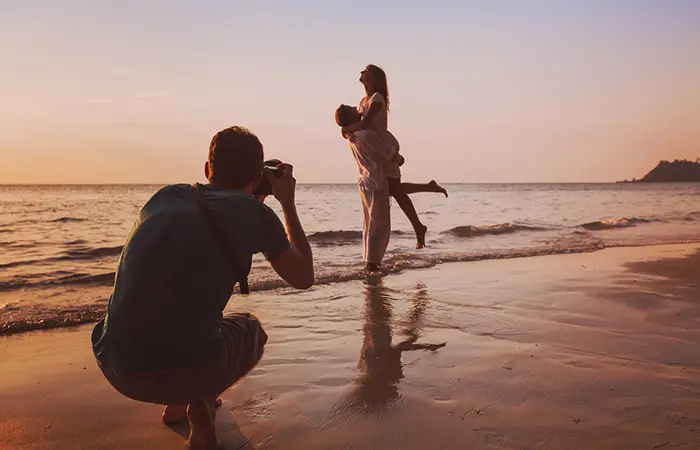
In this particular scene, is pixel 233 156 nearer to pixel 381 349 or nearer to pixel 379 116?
pixel 381 349

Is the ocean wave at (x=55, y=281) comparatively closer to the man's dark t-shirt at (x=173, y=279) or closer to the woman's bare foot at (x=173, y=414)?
the woman's bare foot at (x=173, y=414)

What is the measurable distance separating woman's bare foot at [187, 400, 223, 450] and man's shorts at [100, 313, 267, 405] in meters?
0.15

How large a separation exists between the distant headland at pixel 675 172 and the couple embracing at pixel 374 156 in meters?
137

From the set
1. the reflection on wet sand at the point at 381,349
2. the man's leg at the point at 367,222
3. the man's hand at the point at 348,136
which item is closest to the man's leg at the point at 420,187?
the man's leg at the point at 367,222

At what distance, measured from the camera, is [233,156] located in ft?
6.74

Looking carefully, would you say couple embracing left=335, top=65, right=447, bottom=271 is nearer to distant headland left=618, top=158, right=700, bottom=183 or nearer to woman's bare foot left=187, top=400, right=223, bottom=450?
woman's bare foot left=187, top=400, right=223, bottom=450

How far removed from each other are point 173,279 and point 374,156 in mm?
4429

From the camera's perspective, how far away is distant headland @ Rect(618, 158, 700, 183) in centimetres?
12187

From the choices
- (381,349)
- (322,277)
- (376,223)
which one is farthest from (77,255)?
(381,349)

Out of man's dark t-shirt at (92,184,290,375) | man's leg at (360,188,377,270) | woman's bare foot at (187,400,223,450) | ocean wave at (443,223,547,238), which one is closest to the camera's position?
man's dark t-shirt at (92,184,290,375)

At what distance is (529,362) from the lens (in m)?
3.24

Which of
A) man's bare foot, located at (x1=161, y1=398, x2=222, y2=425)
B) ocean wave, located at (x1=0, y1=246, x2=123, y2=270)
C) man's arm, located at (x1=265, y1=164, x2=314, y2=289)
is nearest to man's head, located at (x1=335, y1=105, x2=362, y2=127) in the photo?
man's arm, located at (x1=265, y1=164, x2=314, y2=289)

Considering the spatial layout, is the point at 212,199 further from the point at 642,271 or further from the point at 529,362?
the point at 642,271

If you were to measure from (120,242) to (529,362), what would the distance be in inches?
377
